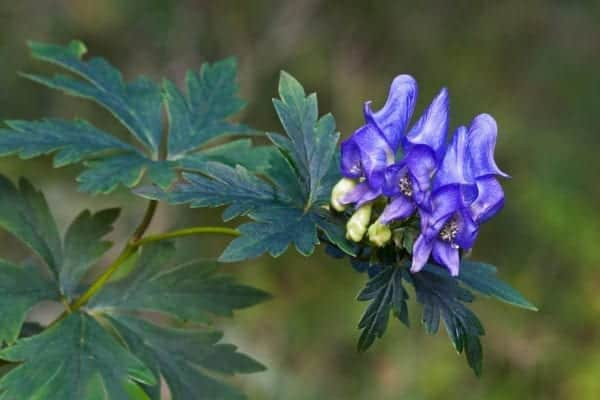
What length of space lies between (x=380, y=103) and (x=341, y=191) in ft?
10.9

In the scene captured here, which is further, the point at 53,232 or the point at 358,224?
the point at 53,232

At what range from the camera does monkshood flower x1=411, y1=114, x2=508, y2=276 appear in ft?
4.76

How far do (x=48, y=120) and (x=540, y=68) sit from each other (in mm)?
4177

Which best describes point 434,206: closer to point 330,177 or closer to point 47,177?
point 330,177

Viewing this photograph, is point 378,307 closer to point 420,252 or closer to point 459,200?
point 420,252

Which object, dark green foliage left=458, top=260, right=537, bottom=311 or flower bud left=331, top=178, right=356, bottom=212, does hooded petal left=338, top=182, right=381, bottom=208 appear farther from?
dark green foliage left=458, top=260, right=537, bottom=311

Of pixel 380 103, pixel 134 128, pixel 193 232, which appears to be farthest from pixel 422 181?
pixel 380 103

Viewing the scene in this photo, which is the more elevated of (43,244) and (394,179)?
(394,179)

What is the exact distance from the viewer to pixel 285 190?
1573 millimetres

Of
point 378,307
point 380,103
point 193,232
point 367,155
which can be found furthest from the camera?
point 380,103

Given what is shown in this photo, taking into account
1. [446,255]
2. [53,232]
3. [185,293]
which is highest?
[446,255]

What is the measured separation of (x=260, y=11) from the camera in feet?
17.4

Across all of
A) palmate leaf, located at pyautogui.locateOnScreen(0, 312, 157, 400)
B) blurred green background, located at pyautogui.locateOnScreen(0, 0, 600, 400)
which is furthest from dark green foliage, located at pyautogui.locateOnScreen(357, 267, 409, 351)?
blurred green background, located at pyautogui.locateOnScreen(0, 0, 600, 400)

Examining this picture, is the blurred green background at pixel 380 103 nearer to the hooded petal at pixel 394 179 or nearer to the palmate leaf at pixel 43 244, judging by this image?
the palmate leaf at pixel 43 244
